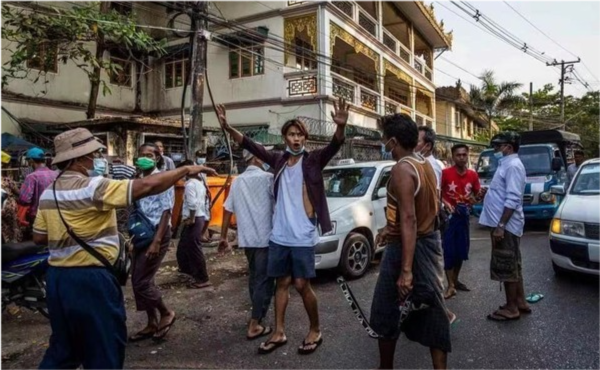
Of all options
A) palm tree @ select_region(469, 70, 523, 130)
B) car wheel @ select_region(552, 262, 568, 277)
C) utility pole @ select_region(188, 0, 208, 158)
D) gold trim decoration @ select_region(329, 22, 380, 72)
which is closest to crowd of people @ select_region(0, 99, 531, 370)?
car wheel @ select_region(552, 262, 568, 277)

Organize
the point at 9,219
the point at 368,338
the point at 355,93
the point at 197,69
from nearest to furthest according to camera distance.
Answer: the point at 368,338 < the point at 9,219 < the point at 197,69 < the point at 355,93

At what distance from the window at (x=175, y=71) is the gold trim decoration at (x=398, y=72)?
868cm

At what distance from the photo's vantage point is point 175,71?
703 inches

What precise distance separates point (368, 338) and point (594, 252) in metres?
2.69

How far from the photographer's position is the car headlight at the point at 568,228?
4.71 meters

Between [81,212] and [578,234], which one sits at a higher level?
[81,212]

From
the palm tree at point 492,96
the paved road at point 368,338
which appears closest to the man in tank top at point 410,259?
the paved road at point 368,338

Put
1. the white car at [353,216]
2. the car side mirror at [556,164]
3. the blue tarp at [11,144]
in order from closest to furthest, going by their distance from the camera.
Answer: the white car at [353,216], the car side mirror at [556,164], the blue tarp at [11,144]

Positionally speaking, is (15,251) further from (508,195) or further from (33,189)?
(508,195)

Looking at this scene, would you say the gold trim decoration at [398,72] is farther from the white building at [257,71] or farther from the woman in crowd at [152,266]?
the woman in crowd at [152,266]

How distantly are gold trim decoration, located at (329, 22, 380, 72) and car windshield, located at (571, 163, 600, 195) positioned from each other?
10.4 metres

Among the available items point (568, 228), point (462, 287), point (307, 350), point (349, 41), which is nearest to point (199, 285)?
point (307, 350)

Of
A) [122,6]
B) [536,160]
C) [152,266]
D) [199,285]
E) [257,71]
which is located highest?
[122,6]

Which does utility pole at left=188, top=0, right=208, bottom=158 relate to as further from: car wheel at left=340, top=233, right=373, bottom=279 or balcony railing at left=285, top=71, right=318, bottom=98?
balcony railing at left=285, top=71, right=318, bottom=98
